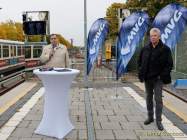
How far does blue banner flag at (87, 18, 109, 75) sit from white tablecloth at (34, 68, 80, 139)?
8.24 metres

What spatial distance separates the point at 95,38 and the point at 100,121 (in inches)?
286

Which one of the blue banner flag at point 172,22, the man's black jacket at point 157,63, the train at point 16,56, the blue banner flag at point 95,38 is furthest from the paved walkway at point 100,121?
the train at point 16,56

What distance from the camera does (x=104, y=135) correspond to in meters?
7.97

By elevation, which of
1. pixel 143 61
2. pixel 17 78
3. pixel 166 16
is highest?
pixel 166 16

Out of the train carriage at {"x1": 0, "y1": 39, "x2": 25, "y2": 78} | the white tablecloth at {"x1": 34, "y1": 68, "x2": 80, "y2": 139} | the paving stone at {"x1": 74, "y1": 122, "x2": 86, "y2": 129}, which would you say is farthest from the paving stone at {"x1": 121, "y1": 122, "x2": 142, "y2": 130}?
the train carriage at {"x1": 0, "y1": 39, "x2": 25, "y2": 78}

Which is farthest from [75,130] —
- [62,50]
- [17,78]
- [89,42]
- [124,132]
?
[17,78]

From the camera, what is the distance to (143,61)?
8.46 metres

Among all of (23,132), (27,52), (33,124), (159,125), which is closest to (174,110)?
(159,125)

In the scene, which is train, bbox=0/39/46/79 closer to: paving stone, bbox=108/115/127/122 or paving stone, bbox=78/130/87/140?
paving stone, bbox=108/115/127/122

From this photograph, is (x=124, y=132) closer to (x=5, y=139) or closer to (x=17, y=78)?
(x=5, y=139)

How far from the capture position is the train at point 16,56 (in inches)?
768

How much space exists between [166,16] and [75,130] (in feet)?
16.2

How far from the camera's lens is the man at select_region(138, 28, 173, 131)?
27.0 ft

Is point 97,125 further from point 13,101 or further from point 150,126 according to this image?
point 13,101
